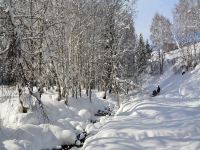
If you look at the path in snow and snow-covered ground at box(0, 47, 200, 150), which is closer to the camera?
the path in snow

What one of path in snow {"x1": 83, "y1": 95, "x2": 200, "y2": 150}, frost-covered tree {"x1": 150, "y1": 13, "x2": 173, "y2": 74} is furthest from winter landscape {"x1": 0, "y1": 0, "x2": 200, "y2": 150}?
frost-covered tree {"x1": 150, "y1": 13, "x2": 173, "y2": 74}

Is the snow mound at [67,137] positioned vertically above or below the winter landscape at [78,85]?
below

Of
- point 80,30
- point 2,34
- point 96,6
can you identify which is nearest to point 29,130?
point 2,34

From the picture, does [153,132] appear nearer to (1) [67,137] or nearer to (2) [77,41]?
(1) [67,137]

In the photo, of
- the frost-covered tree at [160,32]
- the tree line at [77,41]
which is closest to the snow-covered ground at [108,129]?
the tree line at [77,41]

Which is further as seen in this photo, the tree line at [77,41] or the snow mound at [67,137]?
the tree line at [77,41]

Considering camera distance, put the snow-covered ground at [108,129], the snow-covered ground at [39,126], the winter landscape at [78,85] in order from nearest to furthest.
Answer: the winter landscape at [78,85] < the snow-covered ground at [108,129] < the snow-covered ground at [39,126]

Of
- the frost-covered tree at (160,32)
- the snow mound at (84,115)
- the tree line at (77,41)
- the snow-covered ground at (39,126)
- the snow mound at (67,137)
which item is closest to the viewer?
the snow-covered ground at (39,126)

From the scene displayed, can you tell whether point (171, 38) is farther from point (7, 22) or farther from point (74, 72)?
point (7, 22)

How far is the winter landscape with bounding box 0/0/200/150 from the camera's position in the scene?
10031 mm

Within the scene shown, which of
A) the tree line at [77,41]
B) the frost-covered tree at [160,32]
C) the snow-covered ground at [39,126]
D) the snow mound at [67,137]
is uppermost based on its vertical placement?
the frost-covered tree at [160,32]

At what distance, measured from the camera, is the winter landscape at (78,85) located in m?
10.0

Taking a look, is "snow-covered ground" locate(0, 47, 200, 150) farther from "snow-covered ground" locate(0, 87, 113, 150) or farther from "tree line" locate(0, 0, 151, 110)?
"tree line" locate(0, 0, 151, 110)

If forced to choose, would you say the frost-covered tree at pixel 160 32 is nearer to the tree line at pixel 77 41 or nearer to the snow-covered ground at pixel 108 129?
the tree line at pixel 77 41
